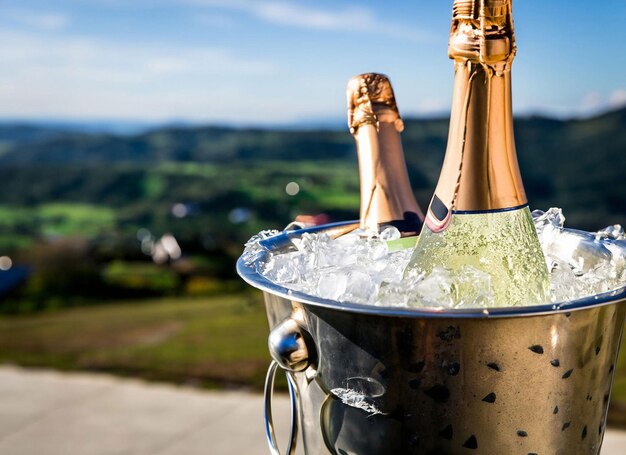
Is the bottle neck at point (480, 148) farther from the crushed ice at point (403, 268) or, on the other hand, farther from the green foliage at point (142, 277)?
the green foliage at point (142, 277)

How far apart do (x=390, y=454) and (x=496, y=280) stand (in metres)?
0.37

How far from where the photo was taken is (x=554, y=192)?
17.8ft

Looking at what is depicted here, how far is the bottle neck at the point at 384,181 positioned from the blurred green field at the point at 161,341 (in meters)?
3.12

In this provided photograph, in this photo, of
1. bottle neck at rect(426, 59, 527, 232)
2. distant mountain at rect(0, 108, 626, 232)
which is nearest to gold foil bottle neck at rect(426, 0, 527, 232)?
bottle neck at rect(426, 59, 527, 232)

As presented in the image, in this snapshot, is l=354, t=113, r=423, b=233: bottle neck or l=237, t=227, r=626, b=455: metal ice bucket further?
l=354, t=113, r=423, b=233: bottle neck

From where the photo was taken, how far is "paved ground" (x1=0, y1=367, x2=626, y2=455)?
374cm

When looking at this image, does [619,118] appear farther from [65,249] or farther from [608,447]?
[65,249]

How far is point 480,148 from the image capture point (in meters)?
1.04

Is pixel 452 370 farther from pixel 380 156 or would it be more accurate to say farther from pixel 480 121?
pixel 380 156

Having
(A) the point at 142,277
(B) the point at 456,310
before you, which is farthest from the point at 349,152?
(B) the point at 456,310

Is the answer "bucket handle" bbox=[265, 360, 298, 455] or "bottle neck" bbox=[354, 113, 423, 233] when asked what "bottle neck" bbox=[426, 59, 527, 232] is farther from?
"bucket handle" bbox=[265, 360, 298, 455]

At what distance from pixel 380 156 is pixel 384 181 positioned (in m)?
0.05

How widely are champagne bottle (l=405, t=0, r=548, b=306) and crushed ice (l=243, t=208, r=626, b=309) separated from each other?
0.17 ft

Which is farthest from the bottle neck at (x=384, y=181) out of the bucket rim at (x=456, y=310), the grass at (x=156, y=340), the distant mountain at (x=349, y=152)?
the grass at (x=156, y=340)
